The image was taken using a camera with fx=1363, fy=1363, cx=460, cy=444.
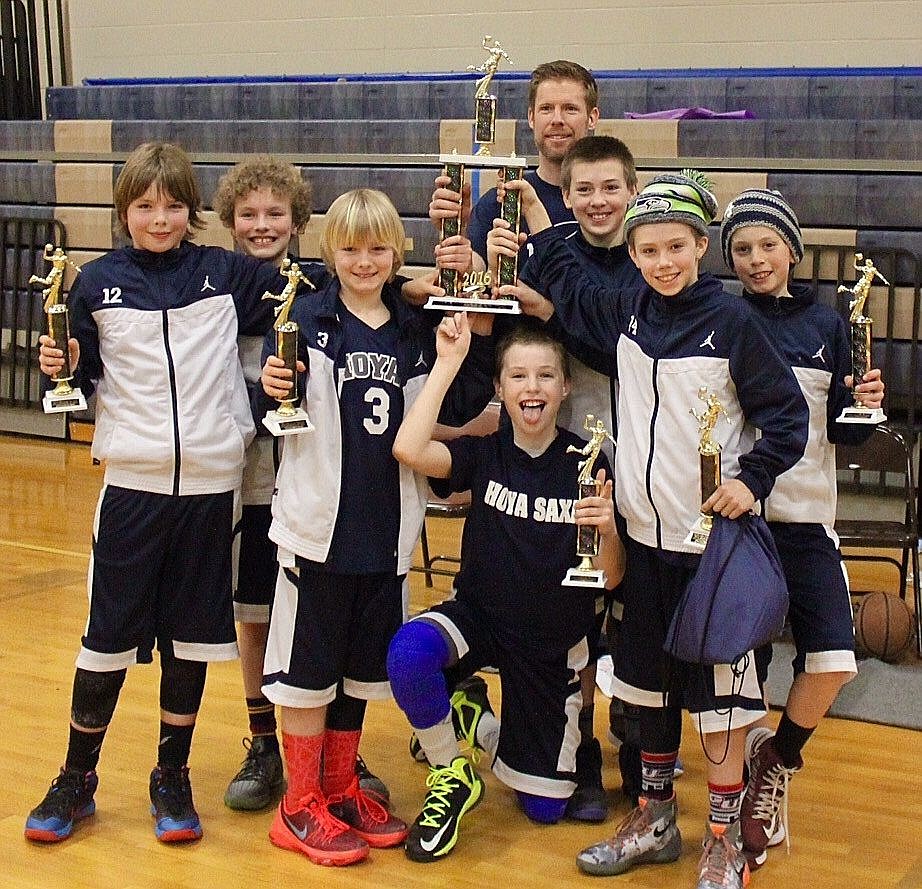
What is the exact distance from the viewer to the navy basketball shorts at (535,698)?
9.65ft

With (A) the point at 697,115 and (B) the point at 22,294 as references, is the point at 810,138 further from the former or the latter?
(B) the point at 22,294

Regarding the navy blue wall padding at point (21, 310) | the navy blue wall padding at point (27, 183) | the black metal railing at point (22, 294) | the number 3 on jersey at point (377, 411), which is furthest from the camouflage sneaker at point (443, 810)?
the navy blue wall padding at point (27, 183)

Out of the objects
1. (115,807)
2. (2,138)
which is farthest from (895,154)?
(2,138)

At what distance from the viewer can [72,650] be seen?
4.14m

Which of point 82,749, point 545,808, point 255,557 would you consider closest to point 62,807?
point 82,749

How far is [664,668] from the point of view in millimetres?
2723

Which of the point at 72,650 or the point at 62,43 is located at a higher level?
the point at 62,43

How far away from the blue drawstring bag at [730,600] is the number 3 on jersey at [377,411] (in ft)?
2.34

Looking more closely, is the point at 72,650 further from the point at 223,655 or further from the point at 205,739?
the point at 223,655

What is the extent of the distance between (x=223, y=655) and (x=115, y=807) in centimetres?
47

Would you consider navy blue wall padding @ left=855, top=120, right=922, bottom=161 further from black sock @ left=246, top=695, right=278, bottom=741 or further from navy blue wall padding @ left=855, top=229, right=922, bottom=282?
black sock @ left=246, top=695, right=278, bottom=741

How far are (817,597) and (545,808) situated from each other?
76 centimetres

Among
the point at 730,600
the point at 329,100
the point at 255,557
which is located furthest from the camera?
the point at 329,100

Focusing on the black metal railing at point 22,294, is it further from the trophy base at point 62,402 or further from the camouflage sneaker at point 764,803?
the camouflage sneaker at point 764,803
